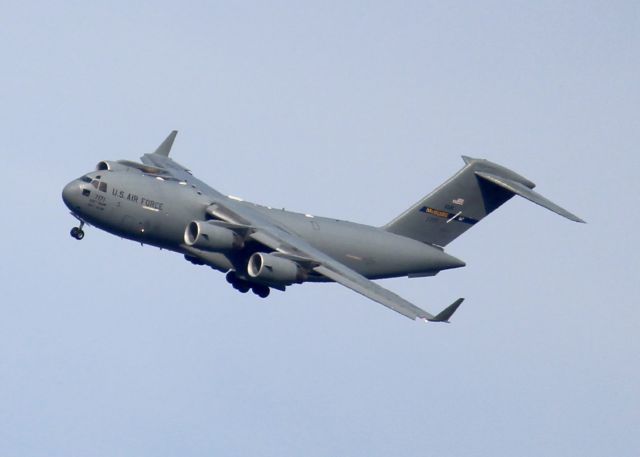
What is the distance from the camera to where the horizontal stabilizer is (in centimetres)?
3542

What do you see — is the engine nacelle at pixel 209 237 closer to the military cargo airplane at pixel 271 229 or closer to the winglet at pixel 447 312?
the military cargo airplane at pixel 271 229

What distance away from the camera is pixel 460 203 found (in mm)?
38625

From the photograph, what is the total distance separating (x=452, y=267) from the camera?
3791cm

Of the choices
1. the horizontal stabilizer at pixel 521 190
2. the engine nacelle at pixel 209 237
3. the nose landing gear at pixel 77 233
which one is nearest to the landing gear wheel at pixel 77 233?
the nose landing gear at pixel 77 233

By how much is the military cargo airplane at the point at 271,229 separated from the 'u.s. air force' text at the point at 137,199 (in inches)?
1.0

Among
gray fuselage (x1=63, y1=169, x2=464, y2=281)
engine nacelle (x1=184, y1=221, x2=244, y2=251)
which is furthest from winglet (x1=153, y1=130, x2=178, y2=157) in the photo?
engine nacelle (x1=184, y1=221, x2=244, y2=251)

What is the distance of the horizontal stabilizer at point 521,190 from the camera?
35419 millimetres

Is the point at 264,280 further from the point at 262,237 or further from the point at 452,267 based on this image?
the point at 452,267

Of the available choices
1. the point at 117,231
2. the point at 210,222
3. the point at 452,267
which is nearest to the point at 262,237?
the point at 210,222

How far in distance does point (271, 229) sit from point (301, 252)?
131 cm

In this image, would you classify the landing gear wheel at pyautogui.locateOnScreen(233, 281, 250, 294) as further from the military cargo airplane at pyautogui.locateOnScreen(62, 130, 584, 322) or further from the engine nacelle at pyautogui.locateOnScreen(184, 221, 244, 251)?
the engine nacelle at pyautogui.locateOnScreen(184, 221, 244, 251)

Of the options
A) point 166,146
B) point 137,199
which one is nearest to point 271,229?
point 137,199

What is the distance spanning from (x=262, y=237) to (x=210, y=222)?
132cm

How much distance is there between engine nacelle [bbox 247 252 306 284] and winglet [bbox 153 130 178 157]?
30.2 feet
